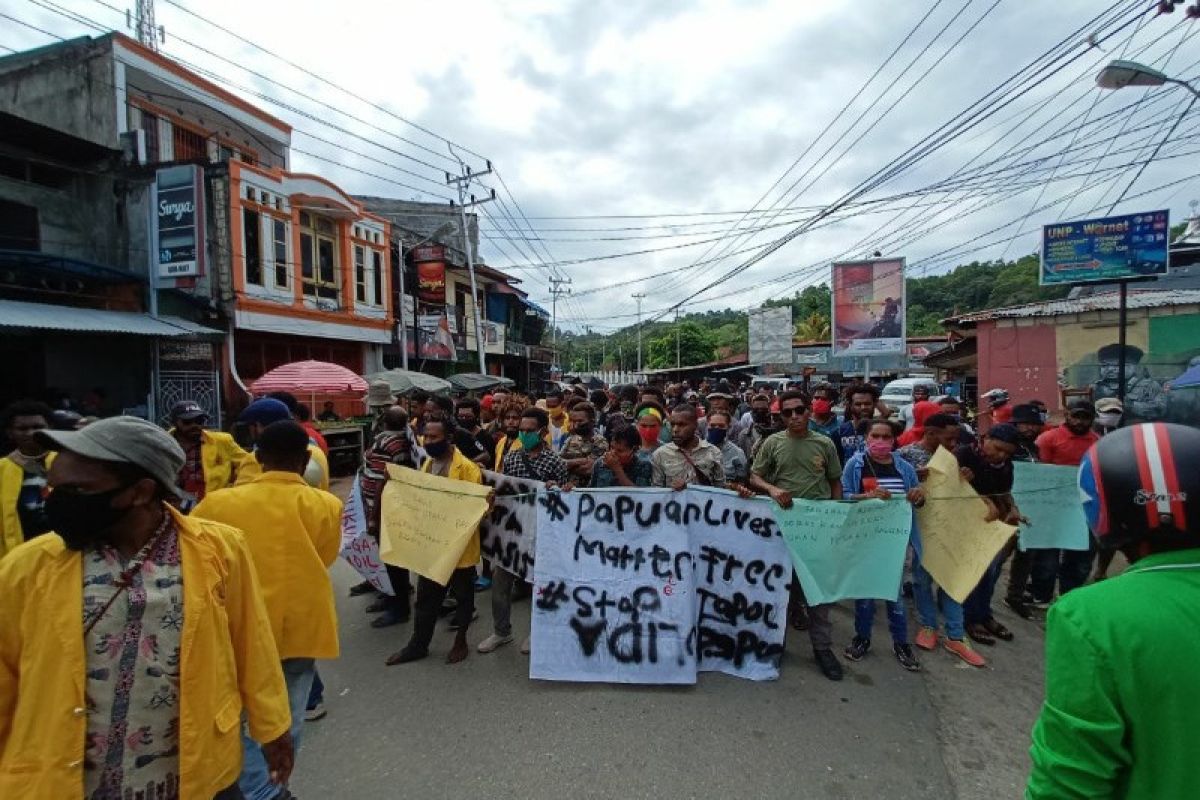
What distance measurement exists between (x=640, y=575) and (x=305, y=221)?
16935 millimetres

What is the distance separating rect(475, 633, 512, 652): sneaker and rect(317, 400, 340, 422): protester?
37.6 ft

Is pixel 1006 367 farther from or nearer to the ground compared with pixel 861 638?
farther from the ground

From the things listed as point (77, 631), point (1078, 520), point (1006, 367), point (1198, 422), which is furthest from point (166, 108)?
point (1198, 422)

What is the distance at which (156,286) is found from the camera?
44.2ft

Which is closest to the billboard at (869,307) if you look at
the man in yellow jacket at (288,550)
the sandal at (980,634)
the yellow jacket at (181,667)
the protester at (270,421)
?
the sandal at (980,634)

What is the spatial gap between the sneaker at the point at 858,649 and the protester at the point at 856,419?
A: 2.30 metres

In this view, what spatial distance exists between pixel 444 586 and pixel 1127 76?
411 inches

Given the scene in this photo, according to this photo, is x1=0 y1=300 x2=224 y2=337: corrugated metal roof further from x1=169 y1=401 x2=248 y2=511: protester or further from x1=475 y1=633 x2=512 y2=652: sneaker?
x1=475 y1=633 x2=512 y2=652: sneaker

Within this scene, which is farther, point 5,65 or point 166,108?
point 166,108

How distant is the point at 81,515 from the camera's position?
157 cm

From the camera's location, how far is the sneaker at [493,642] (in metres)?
4.42

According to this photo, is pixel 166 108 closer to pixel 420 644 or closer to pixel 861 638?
pixel 420 644

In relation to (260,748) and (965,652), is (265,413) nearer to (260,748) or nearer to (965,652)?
(260,748)

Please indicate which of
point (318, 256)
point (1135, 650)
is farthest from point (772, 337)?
point (1135, 650)
